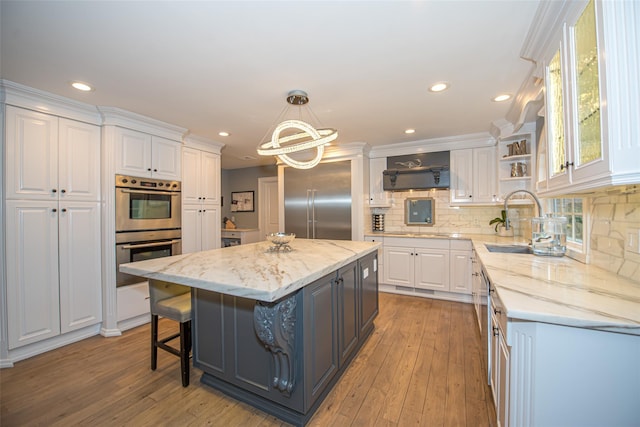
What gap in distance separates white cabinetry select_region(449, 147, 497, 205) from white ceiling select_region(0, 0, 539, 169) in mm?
967

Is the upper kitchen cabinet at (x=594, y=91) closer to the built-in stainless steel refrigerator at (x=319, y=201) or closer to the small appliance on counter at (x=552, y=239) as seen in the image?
the small appliance on counter at (x=552, y=239)

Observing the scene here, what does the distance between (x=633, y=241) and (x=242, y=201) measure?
240 inches

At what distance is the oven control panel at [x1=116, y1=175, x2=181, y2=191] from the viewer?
9.45ft

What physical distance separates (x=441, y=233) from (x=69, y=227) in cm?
471

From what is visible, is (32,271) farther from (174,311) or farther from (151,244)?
(174,311)

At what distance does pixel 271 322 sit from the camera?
1.44 m

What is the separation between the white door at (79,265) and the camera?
8.41 ft

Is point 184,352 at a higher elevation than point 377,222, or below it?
below

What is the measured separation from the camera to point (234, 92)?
95.4 inches

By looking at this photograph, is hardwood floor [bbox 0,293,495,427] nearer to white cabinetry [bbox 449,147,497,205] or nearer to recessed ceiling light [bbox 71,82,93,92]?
white cabinetry [bbox 449,147,497,205]

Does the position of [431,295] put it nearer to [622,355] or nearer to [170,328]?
[622,355]

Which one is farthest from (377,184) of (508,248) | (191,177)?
(191,177)

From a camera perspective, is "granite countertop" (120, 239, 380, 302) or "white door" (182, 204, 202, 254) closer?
"granite countertop" (120, 239, 380, 302)

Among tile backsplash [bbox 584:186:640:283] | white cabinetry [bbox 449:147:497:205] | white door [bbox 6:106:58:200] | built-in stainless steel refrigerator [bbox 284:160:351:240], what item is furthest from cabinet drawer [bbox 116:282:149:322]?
white cabinetry [bbox 449:147:497:205]
